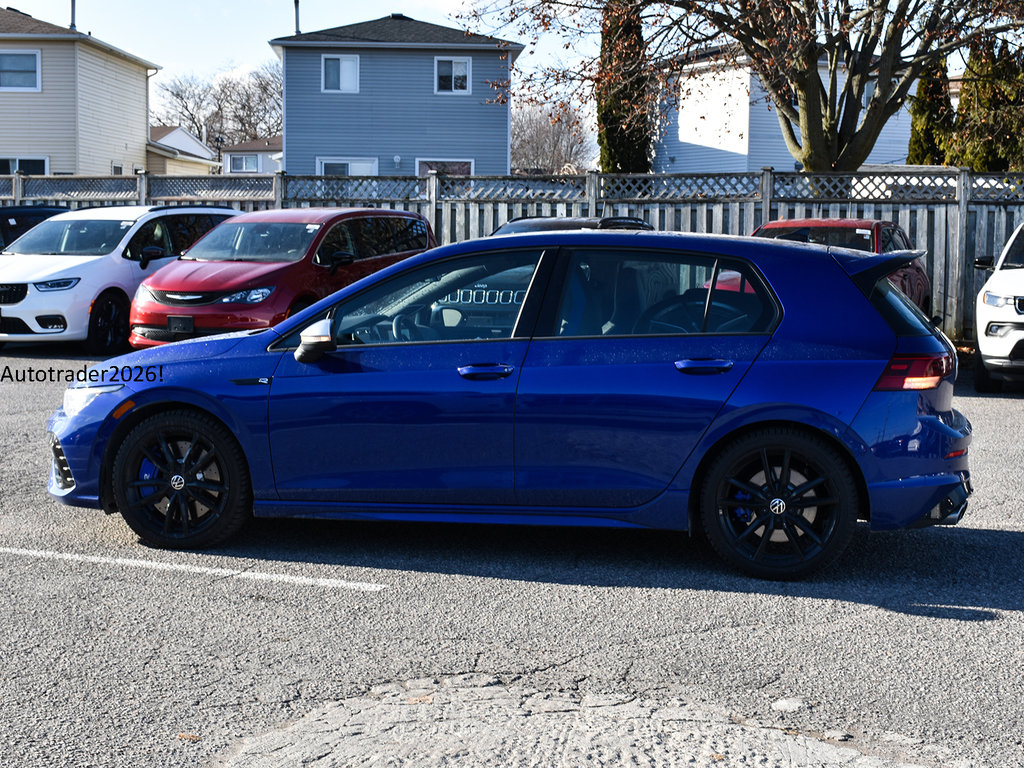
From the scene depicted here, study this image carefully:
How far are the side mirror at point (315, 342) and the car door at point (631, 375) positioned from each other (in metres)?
0.93

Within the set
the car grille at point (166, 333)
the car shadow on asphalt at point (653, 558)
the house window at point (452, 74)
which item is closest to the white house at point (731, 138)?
the house window at point (452, 74)

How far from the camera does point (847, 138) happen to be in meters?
19.9

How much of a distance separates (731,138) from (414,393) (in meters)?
35.8

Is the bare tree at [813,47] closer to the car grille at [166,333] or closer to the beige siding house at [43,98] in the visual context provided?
→ the car grille at [166,333]

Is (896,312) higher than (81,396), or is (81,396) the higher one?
(896,312)

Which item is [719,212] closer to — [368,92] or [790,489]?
[790,489]

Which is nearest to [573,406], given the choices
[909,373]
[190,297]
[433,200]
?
[909,373]

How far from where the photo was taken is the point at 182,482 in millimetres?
6020

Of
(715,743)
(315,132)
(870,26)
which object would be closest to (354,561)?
(715,743)

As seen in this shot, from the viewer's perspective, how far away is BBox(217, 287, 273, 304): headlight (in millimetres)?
12820

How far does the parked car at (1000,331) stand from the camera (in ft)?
38.3

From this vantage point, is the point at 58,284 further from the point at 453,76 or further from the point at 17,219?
the point at 453,76

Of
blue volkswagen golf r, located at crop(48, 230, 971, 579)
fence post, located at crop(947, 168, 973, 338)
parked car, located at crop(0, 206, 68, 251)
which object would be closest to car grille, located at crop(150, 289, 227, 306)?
parked car, located at crop(0, 206, 68, 251)

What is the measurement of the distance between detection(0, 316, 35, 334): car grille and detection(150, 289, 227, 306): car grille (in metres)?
2.69
